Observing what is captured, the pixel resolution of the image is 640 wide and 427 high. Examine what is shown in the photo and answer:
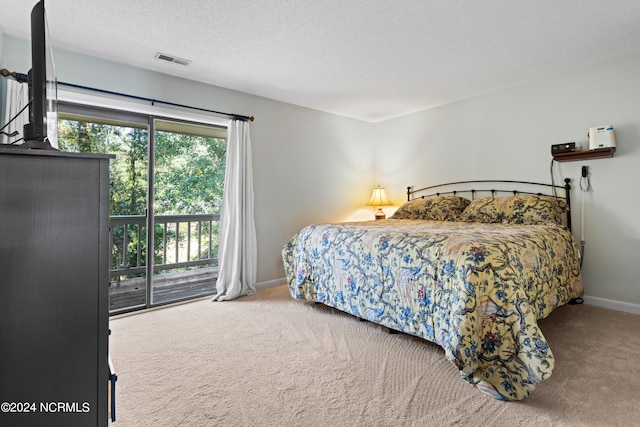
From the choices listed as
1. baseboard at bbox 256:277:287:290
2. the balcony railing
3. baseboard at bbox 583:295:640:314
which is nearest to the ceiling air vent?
the balcony railing

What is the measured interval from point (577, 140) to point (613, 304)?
5.16ft

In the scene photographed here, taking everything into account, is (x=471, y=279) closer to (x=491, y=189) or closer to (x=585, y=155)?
(x=585, y=155)

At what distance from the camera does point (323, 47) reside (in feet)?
8.59

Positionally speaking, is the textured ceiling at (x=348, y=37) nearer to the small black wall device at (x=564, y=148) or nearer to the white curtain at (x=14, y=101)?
the white curtain at (x=14, y=101)

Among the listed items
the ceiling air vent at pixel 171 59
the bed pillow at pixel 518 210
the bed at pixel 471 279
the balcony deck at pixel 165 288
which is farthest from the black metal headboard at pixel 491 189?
the ceiling air vent at pixel 171 59

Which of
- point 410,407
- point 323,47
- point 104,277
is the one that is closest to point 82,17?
point 323,47

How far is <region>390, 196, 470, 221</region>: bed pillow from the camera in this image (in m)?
3.62

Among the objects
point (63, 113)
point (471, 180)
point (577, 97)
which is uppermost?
point (577, 97)

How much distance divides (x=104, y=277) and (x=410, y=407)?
147cm

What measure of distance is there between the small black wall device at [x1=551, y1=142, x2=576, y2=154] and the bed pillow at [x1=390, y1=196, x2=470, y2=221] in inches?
38.4

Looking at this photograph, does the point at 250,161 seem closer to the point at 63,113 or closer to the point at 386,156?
the point at 63,113

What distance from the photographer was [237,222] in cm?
345

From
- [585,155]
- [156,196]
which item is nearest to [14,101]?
[156,196]

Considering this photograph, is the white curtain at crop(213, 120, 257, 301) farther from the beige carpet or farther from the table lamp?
the table lamp
